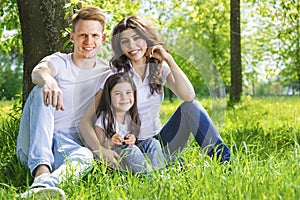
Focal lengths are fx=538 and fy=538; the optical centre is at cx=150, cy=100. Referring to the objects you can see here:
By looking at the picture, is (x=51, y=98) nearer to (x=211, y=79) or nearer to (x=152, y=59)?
(x=152, y=59)

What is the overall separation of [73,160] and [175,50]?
0.91m

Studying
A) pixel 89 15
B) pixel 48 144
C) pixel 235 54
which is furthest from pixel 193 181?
pixel 235 54

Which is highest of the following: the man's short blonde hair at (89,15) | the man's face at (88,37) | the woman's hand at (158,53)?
the man's short blonde hair at (89,15)

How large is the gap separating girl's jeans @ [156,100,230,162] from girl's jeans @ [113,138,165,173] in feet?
0.52

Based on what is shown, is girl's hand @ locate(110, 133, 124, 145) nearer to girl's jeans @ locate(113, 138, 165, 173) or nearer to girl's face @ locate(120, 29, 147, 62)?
girl's jeans @ locate(113, 138, 165, 173)

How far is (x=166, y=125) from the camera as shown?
3477 mm

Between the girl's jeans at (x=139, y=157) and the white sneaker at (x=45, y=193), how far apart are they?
1.91 ft

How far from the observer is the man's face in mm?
3451

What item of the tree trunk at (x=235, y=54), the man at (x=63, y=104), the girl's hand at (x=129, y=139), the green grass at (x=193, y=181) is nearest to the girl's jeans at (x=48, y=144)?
the man at (x=63, y=104)

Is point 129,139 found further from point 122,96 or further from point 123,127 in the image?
point 122,96

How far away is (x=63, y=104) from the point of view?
11.4 ft

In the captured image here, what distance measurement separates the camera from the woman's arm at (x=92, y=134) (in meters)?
3.26

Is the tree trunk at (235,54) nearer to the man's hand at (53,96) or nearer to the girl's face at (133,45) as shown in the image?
the girl's face at (133,45)

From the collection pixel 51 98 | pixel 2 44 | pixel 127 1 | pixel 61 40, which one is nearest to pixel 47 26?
pixel 61 40
